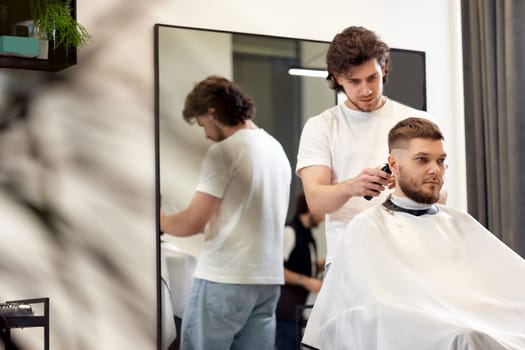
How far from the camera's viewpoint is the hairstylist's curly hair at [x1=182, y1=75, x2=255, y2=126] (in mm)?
2660

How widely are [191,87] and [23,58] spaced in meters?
0.65

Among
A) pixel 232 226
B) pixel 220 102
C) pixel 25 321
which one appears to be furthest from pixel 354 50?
pixel 25 321

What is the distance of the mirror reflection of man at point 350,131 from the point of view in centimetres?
255

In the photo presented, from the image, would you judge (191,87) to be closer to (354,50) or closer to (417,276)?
(354,50)

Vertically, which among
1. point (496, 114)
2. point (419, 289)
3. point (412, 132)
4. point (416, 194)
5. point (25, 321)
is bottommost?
point (25, 321)

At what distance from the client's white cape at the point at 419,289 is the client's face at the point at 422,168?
101 mm

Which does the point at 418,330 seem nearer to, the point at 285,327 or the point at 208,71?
the point at 285,327

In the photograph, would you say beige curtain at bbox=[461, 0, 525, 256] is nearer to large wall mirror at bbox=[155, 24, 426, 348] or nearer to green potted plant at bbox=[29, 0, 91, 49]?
large wall mirror at bbox=[155, 24, 426, 348]

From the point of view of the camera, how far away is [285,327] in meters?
2.78

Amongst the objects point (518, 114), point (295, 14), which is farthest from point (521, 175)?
point (295, 14)

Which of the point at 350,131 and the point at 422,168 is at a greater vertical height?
the point at 350,131

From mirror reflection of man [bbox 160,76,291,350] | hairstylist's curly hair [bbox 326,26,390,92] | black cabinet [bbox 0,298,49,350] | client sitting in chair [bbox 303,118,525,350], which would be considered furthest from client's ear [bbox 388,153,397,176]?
black cabinet [bbox 0,298,49,350]

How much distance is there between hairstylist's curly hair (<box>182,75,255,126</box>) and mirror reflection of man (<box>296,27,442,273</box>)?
27 cm

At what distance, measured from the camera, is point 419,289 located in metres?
1.95
